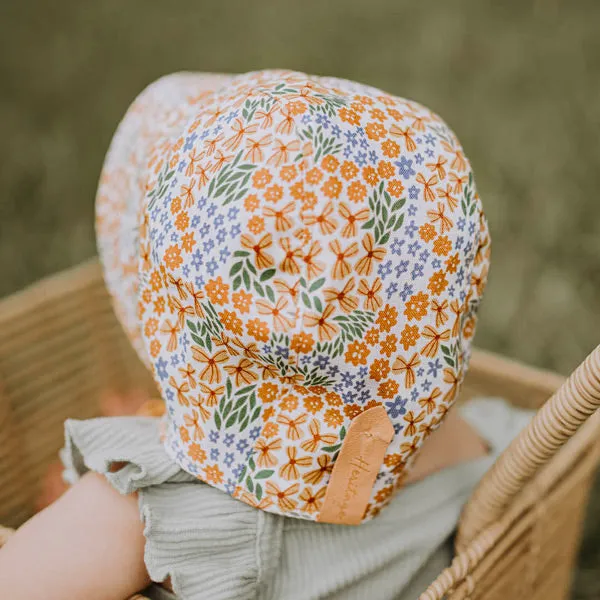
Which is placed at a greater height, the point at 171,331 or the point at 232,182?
the point at 232,182

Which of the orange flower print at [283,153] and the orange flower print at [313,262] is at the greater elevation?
the orange flower print at [283,153]

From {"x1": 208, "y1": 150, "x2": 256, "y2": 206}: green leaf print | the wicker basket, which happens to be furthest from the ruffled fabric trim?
{"x1": 208, "y1": 150, "x2": 256, "y2": 206}: green leaf print

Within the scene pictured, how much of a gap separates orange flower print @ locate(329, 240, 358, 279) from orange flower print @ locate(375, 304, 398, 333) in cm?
5

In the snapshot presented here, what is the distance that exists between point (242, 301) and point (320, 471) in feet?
0.50

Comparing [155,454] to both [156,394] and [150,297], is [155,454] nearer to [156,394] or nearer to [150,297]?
[150,297]

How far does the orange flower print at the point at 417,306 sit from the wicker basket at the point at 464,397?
0.39ft

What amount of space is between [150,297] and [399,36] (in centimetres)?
→ 135

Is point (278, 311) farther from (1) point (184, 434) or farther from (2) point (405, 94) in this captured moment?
(2) point (405, 94)

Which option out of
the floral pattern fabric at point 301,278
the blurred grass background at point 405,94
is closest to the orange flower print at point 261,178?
the floral pattern fabric at point 301,278

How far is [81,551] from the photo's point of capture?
536mm

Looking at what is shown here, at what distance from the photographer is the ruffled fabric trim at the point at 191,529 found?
0.53 meters

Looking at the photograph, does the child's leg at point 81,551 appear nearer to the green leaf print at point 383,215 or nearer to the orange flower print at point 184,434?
the orange flower print at point 184,434

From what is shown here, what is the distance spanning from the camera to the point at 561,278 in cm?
158

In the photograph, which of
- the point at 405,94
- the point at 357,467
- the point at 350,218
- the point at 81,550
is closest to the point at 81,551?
the point at 81,550
